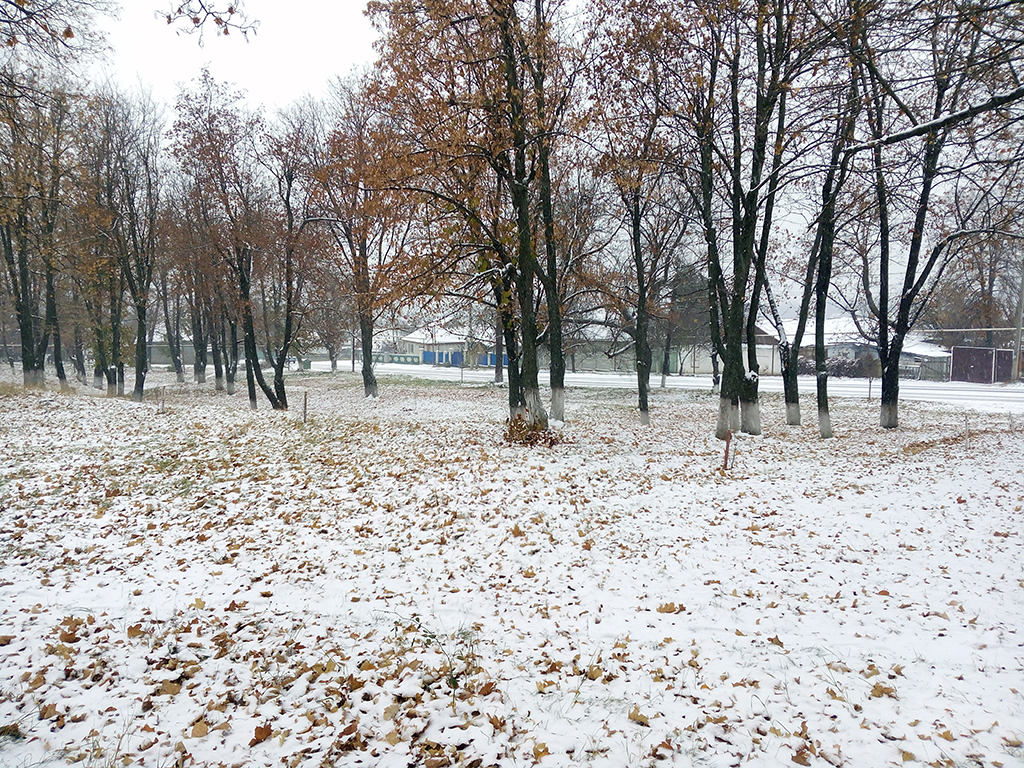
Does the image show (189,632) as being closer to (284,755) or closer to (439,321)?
(284,755)

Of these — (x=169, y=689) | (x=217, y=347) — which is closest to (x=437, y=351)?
(x=217, y=347)

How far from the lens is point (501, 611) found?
5.07m

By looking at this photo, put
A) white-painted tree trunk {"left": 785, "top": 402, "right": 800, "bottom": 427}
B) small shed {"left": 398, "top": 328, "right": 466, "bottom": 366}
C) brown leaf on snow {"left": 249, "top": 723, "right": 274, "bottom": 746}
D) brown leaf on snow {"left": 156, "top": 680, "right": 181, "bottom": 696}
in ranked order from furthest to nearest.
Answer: small shed {"left": 398, "top": 328, "right": 466, "bottom": 366}
white-painted tree trunk {"left": 785, "top": 402, "right": 800, "bottom": 427}
brown leaf on snow {"left": 156, "top": 680, "right": 181, "bottom": 696}
brown leaf on snow {"left": 249, "top": 723, "right": 274, "bottom": 746}

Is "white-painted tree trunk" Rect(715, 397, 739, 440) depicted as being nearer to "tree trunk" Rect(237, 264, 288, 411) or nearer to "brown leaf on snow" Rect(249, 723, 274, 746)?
"brown leaf on snow" Rect(249, 723, 274, 746)

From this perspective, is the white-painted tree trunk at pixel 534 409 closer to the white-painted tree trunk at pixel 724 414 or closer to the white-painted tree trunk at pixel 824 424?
the white-painted tree trunk at pixel 724 414

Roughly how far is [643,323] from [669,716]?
55.5 feet

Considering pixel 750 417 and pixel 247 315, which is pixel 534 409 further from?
pixel 247 315

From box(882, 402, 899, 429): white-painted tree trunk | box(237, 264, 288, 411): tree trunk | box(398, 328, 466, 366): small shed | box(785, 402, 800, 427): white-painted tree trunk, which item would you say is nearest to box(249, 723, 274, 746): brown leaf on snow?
box(785, 402, 800, 427): white-painted tree trunk

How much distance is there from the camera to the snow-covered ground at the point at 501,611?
3383 millimetres

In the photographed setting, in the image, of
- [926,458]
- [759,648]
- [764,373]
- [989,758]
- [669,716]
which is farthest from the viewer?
[764,373]

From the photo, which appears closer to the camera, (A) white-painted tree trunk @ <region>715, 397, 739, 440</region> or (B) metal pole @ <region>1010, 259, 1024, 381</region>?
(A) white-painted tree trunk @ <region>715, 397, 739, 440</region>

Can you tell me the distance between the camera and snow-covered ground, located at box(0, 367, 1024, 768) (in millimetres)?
3383

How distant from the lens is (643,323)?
1953 cm

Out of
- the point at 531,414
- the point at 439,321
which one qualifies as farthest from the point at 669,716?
the point at 439,321
